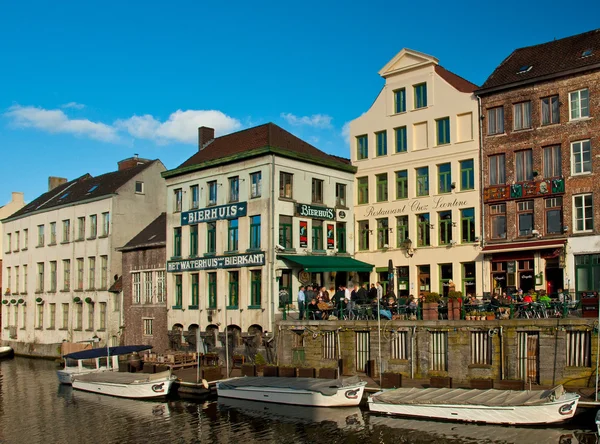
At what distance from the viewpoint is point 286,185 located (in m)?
40.9

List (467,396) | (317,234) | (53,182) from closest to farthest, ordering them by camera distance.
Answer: (467,396) → (317,234) → (53,182)

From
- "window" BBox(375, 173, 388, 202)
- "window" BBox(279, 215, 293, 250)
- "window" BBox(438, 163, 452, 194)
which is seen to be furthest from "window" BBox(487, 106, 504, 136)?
"window" BBox(279, 215, 293, 250)

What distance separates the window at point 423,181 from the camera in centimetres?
4184

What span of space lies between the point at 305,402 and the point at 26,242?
42450 millimetres

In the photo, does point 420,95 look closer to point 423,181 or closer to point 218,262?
point 423,181

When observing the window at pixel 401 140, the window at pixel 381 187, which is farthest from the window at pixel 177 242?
the window at pixel 401 140

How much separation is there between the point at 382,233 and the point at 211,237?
10441mm

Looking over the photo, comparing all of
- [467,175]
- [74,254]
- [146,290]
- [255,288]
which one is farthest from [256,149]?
[74,254]

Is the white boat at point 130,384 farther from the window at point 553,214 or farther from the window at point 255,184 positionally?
the window at point 553,214

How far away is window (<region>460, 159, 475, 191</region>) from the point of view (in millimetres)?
39875

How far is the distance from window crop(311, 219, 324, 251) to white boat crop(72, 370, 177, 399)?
1185cm

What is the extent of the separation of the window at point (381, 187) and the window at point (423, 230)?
2756 mm

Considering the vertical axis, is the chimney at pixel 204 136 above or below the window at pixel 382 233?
above

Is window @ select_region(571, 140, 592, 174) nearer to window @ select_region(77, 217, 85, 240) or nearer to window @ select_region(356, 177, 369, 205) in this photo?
window @ select_region(356, 177, 369, 205)
